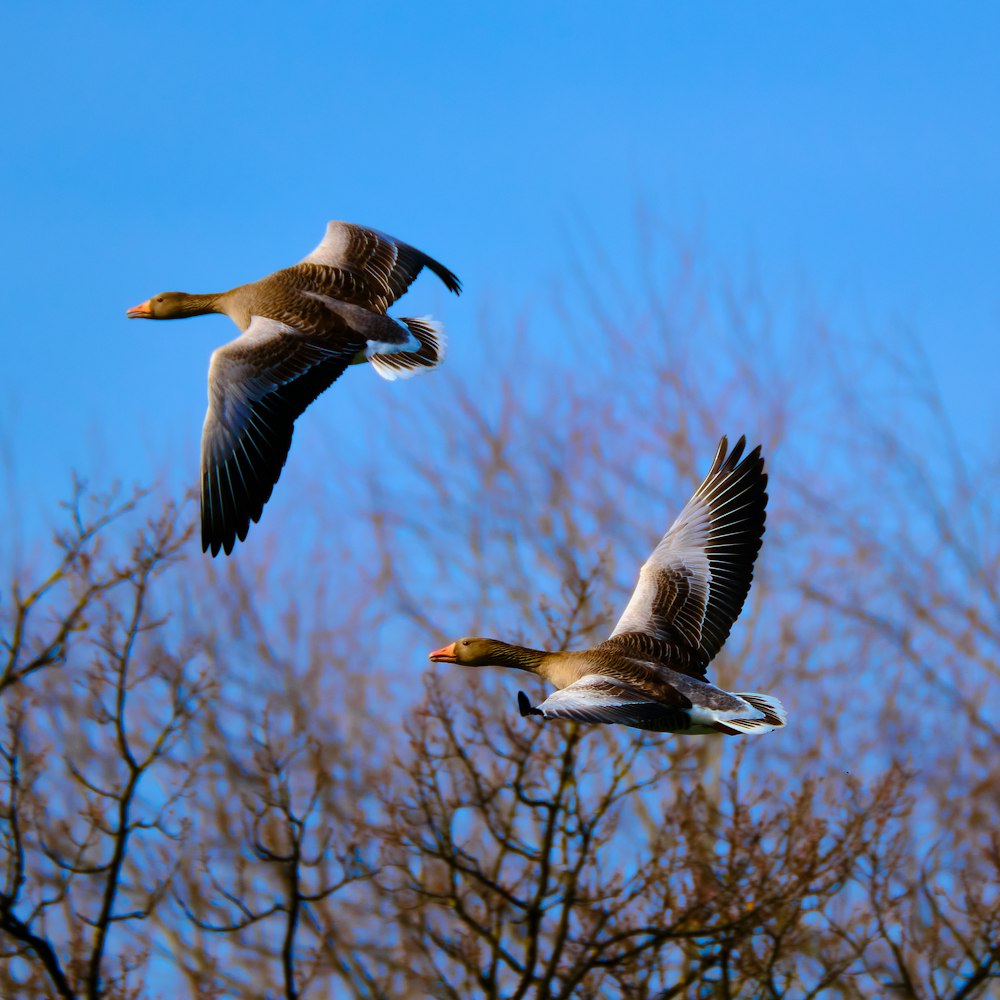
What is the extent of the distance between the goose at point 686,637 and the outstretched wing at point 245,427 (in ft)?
4.90

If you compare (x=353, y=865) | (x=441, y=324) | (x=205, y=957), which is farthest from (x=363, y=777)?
(x=441, y=324)

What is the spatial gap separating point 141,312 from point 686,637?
4.45 meters

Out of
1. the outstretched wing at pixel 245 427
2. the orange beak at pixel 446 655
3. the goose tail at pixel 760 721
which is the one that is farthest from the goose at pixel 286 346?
the goose tail at pixel 760 721

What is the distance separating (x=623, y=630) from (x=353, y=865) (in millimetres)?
6017

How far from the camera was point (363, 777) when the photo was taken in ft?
58.3

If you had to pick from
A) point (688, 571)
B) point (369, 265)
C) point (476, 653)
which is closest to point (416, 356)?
point (369, 265)

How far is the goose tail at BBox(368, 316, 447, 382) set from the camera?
340 inches

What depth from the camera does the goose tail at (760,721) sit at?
6973 mm

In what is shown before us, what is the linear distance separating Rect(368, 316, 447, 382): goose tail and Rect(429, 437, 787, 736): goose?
5.36 ft

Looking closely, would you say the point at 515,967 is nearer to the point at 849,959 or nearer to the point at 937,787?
the point at 849,959

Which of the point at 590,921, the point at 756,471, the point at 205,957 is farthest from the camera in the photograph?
the point at 205,957

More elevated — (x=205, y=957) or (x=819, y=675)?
(x=819, y=675)

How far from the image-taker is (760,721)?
706 centimetres

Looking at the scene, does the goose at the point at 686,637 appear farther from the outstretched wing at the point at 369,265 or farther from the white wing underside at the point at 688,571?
the outstretched wing at the point at 369,265
